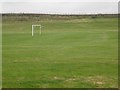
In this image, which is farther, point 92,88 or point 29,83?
point 29,83

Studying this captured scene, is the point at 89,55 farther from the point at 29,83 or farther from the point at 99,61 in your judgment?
the point at 29,83

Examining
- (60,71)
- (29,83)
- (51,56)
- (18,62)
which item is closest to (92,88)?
(29,83)

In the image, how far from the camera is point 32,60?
79.0 ft

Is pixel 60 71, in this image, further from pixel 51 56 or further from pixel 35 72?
pixel 51 56

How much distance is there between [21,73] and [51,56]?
761 cm

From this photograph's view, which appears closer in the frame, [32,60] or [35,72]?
[35,72]

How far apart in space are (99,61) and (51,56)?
4.38 m

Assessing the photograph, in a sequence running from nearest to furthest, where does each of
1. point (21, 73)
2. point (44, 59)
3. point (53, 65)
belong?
1. point (21, 73)
2. point (53, 65)
3. point (44, 59)

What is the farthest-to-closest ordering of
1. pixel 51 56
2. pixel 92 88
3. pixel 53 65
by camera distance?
pixel 51 56 → pixel 53 65 → pixel 92 88

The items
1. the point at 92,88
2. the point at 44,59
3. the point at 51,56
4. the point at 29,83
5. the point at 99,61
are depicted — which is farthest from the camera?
the point at 51,56

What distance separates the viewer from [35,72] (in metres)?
19.4

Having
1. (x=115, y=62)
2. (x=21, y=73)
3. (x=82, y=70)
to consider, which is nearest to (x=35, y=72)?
(x=21, y=73)

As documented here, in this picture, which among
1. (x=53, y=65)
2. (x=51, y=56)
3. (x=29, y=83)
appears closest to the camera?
(x=29, y=83)

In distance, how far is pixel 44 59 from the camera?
24719mm
